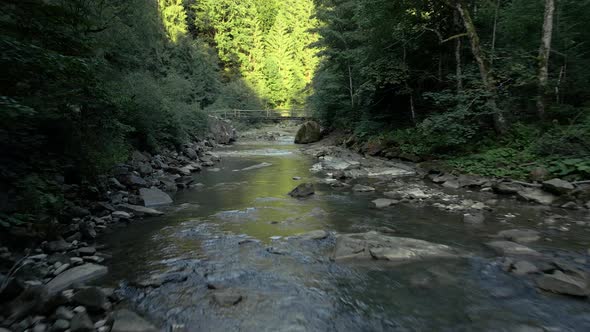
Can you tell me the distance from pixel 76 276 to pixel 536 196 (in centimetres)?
873

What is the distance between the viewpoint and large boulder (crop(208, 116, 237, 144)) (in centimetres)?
2459

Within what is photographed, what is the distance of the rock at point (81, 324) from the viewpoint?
2883 mm

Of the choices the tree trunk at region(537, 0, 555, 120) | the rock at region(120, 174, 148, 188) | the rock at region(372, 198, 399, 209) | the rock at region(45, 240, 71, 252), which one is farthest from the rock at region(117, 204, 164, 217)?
the tree trunk at region(537, 0, 555, 120)

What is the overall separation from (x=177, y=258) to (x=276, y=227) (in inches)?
77.9

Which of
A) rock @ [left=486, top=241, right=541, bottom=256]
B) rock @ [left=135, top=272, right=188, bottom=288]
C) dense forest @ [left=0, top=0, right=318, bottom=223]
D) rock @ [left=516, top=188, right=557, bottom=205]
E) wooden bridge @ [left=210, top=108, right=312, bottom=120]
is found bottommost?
rock @ [left=516, top=188, right=557, bottom=205]

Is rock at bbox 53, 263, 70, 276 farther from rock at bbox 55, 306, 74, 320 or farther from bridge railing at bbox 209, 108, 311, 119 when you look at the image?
bridge railing at bbox 209, 108, 311, 119

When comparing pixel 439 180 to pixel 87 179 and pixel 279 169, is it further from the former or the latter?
pixel 87 179

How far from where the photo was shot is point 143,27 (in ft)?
35.7

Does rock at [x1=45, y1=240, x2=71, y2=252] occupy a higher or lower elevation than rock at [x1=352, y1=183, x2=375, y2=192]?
higher

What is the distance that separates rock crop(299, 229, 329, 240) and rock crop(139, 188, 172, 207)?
402 centimetres

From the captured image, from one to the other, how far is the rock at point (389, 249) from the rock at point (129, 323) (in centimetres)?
254

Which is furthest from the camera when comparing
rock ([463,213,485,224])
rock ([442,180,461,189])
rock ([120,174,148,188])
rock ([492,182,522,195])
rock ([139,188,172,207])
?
rock ([442,180,461,189])

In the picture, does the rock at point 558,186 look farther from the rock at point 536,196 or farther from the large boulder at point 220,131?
the large boulder at point 220,131

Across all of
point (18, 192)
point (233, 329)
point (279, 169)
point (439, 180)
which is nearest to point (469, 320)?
point (233, 329)
